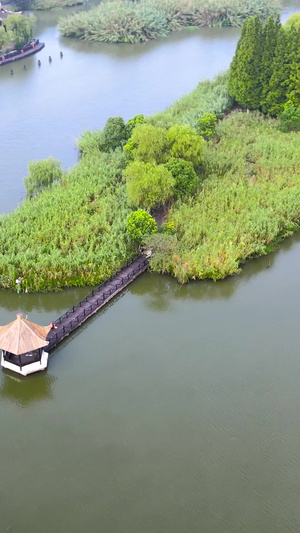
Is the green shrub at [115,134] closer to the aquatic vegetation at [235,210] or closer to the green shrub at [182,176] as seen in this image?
the aquatic vegetation at [235,210]

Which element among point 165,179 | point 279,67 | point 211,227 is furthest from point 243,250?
point 279,67

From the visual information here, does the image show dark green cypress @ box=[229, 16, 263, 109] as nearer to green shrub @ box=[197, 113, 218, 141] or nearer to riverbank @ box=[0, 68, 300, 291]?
green shrub @ box=[197, 113, 218, 141]

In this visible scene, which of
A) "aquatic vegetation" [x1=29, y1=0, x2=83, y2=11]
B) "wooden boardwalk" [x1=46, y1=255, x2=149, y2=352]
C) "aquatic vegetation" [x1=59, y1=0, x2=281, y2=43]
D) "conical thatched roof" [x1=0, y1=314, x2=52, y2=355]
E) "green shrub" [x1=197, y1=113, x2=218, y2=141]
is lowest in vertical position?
"wooden boardwalk" [x1=46, y1=255, x2=149, y2=352]

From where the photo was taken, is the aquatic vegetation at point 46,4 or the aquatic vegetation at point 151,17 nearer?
the aquatic vegetation at point 151,17

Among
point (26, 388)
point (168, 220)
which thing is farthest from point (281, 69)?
point (26, 388)

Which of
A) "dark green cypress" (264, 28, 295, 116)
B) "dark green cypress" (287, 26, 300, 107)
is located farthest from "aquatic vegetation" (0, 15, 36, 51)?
"dark green cypress" (287, 26, 300, 107)

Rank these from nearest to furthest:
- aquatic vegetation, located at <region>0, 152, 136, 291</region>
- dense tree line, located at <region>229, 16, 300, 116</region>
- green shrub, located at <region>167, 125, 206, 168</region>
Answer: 1. aquatic vegetation, located at <region>0, 152, 136, 291</region>
2. green shrub, located at <region>167, 125, 206, 168</region>
3. dense tree line, located at <region>229, 16, 300, 116</region>

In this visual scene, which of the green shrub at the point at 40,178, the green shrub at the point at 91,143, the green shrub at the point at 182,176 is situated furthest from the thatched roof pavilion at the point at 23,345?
the green shrub at the point at 91,143
